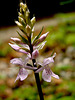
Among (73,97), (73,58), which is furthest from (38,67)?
(73,58)

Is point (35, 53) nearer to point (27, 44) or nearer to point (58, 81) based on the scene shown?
point (27, 44)

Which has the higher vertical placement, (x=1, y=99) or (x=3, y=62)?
(x=1, y=99)

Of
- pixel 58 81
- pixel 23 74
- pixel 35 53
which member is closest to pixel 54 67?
pixel 58 81

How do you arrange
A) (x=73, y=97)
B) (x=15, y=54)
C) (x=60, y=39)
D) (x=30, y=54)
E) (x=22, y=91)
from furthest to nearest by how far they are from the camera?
(x=15, y=54)
(x=60, y=39)
(x=22, y=91)
(x=73, y=97)
(x=30, y=54)

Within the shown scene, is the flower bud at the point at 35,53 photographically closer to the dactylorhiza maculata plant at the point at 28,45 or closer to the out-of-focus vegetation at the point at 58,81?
the dactylorhiza maculata plant at the point at 28,45

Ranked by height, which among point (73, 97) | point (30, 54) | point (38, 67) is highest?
point (30, 54)

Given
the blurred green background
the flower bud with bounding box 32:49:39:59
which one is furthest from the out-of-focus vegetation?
the flower bud with bounding box 32:49:39:59

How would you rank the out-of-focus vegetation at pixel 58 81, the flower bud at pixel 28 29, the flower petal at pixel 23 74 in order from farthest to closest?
the out-of-focus vegetation at pixel 58 81, the flower petal at pixel 23 74, the flower bud at pixel 28 29

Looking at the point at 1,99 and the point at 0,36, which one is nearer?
the point at 1,99

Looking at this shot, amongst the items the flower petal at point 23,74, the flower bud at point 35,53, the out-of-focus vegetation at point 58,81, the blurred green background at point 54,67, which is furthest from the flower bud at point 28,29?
the out-of-focus vegetation at point 58,81

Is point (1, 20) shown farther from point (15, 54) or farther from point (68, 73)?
point (68, 73)

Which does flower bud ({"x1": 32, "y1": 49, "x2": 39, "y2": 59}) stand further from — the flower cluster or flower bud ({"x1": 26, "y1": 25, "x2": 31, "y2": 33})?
flower bud ({"x1": 26, "y1": 25, "x2": 31, "y2": 33})
